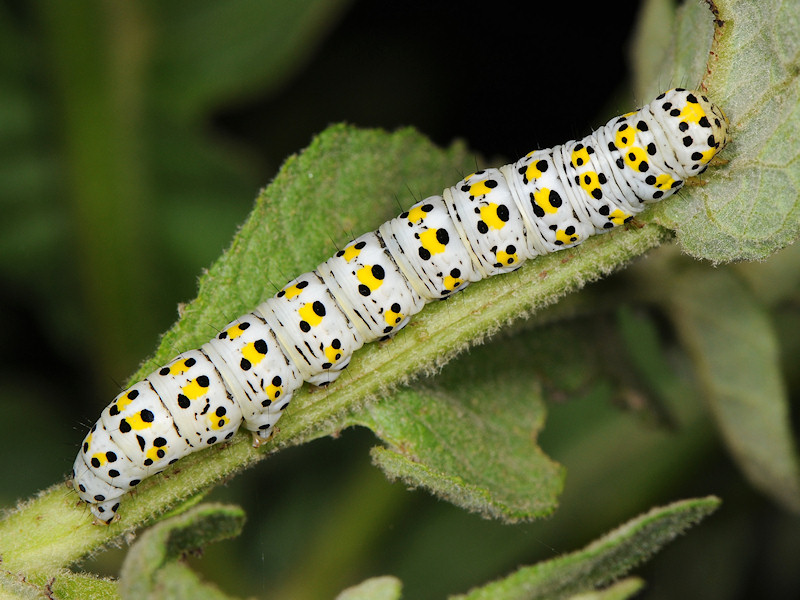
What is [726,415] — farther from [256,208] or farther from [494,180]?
[256,208]

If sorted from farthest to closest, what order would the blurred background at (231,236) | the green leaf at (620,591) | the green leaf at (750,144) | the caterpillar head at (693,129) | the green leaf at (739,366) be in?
the blurred background at (231,236)
the green leaf at (739,366)
the caterpillar head at (693,129)
the green leaf at (750,144)
the green leaf at (620,591)

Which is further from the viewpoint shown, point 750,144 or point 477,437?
point 477,437

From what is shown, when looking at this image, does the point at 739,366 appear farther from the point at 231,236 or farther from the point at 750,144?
the point at 231,236

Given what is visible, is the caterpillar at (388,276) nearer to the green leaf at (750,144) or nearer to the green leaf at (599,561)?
the green leaf at (750,144)

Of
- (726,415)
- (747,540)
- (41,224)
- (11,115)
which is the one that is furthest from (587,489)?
(11,115)

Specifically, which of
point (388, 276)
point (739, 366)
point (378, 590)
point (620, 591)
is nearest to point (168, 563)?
point (378, 590)

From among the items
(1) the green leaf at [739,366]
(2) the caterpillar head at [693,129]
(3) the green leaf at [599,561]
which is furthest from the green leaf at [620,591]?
(1) the green leaf at [739,366]
